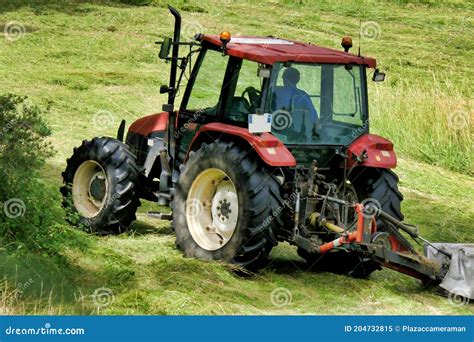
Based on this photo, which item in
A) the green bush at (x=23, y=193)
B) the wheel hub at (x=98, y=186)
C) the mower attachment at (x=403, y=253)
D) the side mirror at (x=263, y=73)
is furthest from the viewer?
the wheel hub at (x=98, y=186)

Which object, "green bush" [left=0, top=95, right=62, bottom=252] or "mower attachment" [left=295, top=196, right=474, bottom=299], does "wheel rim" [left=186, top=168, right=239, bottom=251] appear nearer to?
"mower attachment" [left=295, top=196, right=474, bottom=299]

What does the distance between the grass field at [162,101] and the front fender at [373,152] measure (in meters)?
1.06

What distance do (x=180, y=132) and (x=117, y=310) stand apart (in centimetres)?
307

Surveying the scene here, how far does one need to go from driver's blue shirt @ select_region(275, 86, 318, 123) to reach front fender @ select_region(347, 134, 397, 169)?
0.45 metres

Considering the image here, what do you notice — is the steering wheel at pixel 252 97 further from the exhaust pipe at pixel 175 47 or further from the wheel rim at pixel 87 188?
the wheel rim at pixel 87 188

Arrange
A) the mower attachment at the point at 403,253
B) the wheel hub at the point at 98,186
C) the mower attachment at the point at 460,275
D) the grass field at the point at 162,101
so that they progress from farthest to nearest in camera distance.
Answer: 1. the wheel hub at the point at 98,186
2. the mower attachment at the point at 460,275
3. the mower attachment at the point at 403,253
4. the grass field at the point at 162,101

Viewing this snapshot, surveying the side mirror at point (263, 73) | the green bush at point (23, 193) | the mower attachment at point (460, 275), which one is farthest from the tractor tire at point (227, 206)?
the mower attachment at point (460, 275)

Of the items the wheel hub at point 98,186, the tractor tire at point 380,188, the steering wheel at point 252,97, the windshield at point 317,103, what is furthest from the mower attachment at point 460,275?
the wheel hub at point 98,186

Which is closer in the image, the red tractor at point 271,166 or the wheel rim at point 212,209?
the red tractor at point 271,166

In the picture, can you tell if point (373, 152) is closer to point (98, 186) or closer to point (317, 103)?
point (317, 103)

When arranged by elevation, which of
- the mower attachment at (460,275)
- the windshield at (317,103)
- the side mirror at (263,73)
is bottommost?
the mower attachment at (460,275)

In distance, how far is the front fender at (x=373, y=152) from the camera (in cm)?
1033

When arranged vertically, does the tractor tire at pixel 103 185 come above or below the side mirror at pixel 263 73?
below

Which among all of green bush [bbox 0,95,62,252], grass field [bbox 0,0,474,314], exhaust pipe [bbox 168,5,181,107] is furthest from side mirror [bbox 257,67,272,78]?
green bush [bbox 0,95,62,252]
